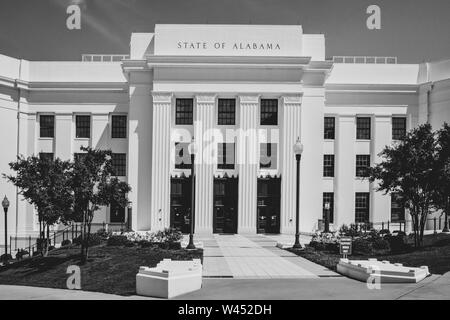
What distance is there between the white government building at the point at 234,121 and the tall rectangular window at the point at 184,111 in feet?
0.28

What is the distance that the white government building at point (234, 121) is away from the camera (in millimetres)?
42156

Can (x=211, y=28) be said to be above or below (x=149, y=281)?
above

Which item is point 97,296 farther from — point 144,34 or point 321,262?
point 144,34

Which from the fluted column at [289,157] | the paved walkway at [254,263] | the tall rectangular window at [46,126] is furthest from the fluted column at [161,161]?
the tall rectangular window at [46,126]

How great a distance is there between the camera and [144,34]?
147ft

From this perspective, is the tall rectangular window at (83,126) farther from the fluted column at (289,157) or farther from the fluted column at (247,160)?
the fluted column at (289,157)

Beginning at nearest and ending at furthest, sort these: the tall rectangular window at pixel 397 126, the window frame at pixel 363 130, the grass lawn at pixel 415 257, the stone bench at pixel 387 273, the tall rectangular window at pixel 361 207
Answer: the stone bench at pixel 387 273, the grass lawn at pixel 415 257, the tall rectangular window at pixel 361 207, the tall rectangular window at pixel 397 126, the window frame at pixel 363 130

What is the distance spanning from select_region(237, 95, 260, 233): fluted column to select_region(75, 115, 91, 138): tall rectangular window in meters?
14.8

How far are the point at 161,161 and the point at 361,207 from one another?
18.4 meters

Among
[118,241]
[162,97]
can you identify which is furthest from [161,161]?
[118,241]

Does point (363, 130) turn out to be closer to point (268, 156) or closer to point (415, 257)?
point (268, 156)
